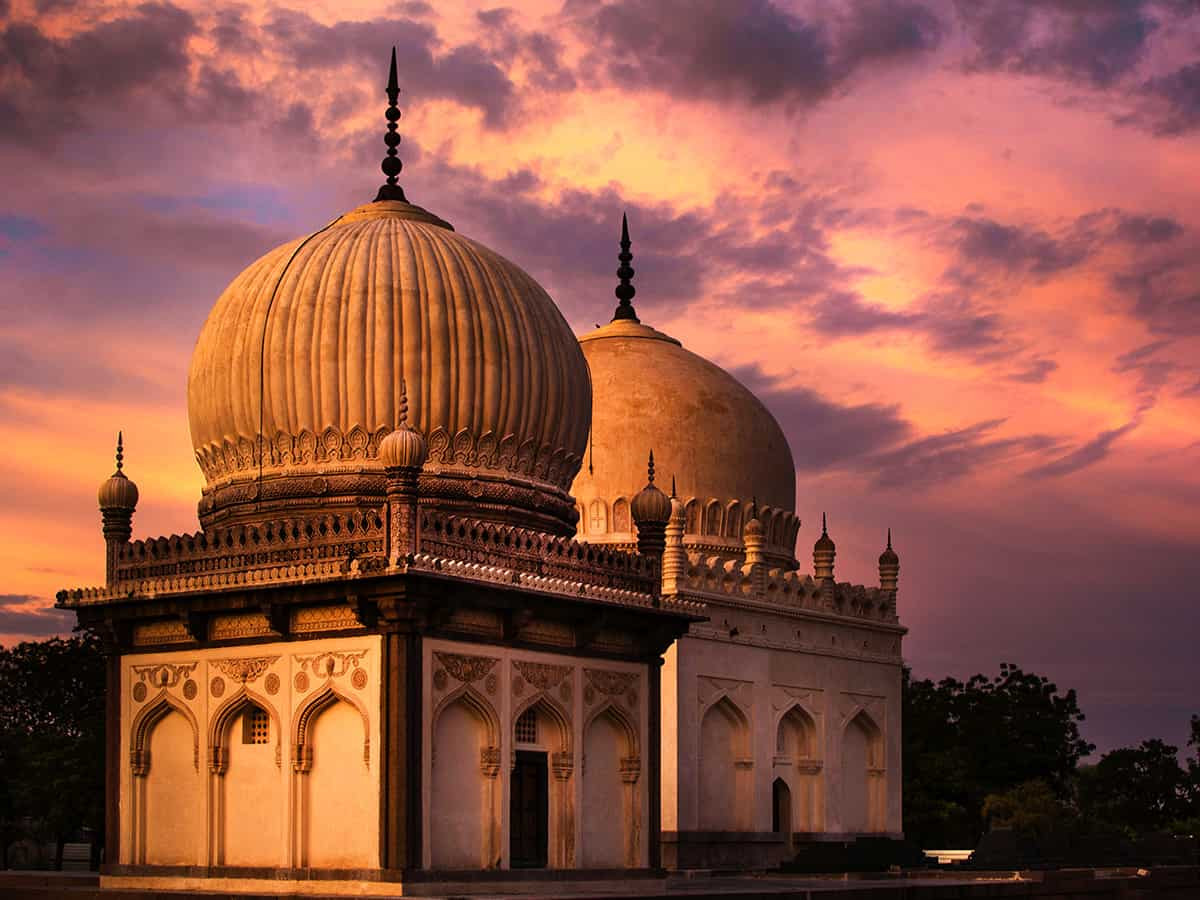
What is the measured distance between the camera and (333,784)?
21297 millimetres

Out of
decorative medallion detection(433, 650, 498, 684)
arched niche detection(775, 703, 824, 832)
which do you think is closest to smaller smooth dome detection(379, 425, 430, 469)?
decorative medallion detection(433, 650, 498, 684)

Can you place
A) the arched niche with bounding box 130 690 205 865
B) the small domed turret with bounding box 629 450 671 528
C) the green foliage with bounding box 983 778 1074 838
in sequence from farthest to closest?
the green foliage with bounding box 983 778 1074 838 < the small domed turret with bounding box 629 450 671 528 < the arched niche with bounding box 130 690 205 865

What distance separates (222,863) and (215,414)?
556cm

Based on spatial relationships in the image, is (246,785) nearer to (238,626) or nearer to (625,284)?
(238,626)

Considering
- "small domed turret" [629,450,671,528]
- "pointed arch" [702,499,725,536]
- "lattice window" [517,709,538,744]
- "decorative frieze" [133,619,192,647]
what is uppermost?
"pointed arch" [702,499,725,536]

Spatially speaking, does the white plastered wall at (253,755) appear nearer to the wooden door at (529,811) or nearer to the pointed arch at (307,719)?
the pointed arch at (307,719)

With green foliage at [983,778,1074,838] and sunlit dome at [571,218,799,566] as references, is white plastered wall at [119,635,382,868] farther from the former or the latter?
green foliage at [983,778,1074,838]

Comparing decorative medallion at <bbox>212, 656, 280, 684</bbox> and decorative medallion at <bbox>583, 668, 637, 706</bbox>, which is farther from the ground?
decorative medallion at <bbox>212, 656, 280, 684</bbox>

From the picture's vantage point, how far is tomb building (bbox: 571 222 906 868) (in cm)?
3497

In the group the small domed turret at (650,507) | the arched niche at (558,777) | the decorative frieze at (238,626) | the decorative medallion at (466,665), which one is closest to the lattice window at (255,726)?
the decorative frieze at (238,626)

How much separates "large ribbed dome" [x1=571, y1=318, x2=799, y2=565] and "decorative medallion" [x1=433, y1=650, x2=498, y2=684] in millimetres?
16097

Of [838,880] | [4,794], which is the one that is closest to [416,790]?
[838,880]

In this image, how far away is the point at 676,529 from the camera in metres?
35.8

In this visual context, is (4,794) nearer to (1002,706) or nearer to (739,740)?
(739,740)
